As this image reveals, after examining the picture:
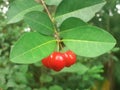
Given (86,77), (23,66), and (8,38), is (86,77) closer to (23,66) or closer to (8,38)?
(23,66)

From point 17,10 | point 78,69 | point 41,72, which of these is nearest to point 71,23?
point 17,10

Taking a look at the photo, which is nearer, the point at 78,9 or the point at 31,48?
the point at 31,48

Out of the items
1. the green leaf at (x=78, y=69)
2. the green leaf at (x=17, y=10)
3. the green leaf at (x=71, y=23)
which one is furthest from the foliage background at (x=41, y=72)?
the green leaf at (x=71, y=23)

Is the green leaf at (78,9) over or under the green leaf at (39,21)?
under

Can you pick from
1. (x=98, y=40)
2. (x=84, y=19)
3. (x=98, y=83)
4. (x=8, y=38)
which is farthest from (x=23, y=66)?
(x=98, y=83)

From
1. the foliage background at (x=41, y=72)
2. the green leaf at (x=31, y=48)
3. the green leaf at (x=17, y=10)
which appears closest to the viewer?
the green leaf at (x=31, y=48)

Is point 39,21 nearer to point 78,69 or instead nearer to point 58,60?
point 58,60

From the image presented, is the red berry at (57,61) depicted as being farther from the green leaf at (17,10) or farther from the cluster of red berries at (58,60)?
the green leaf at (17,10)
